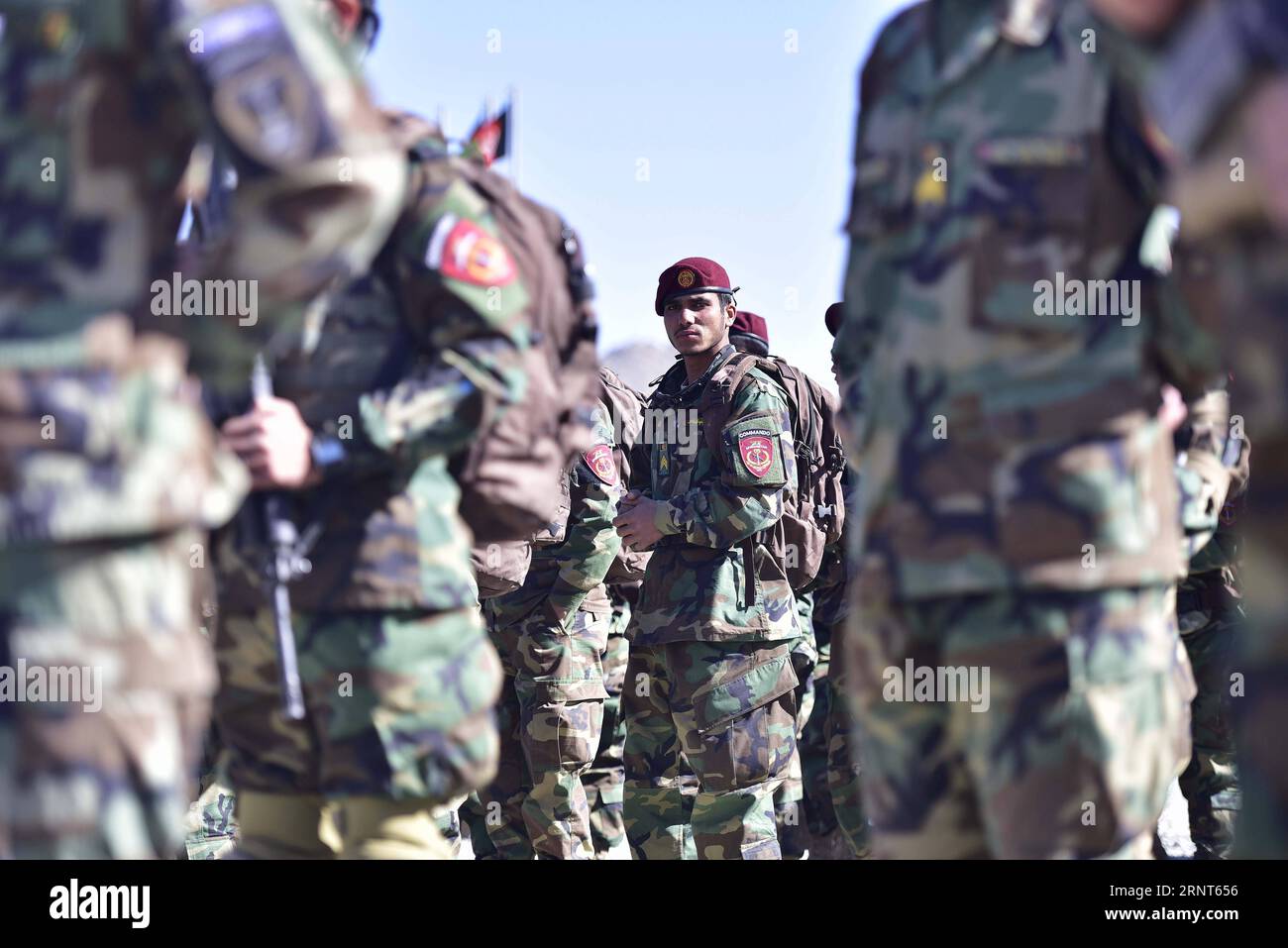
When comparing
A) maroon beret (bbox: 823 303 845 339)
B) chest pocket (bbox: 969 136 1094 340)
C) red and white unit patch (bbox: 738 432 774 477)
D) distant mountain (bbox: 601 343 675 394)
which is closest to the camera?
chest pocket (bbox: 969 136 1094 340)

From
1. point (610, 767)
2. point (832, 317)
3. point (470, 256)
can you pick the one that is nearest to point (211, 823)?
point (610, 767)

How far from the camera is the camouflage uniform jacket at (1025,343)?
9.29ft

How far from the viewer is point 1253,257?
2.12 metres

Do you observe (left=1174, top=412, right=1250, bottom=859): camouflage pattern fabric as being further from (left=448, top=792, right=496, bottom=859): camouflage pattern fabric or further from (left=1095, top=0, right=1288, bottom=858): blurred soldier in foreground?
(left=1095, top=0, right=1288, bottom=858): blurred soldier in foreground

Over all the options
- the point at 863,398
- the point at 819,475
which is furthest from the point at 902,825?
the point at 819,475

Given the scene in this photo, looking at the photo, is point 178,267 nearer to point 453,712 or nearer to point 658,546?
point 453,712

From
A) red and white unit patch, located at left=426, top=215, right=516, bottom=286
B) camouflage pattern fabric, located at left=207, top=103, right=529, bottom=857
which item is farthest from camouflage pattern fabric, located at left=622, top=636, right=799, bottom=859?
red and white unit patch, located at left=426, top=215, right=516, bottom=286

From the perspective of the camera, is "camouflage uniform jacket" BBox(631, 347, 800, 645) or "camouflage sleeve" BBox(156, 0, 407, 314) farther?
"camouflage uniform jacket" BBox(631, 347, 800, 645)

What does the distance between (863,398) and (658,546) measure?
3535 mm

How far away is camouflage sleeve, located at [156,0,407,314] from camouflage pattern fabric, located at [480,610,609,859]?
4312mm

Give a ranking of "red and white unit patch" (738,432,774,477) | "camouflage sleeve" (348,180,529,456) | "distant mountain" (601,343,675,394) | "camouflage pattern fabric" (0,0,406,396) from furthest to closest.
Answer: "distant mountain" (601,343,675,394)
"red and white unit patch" (738,432,774,477)
"camouflage sleeve" (348,180,529,456)
"camouflage pattern fabric" (0,0,406,396)

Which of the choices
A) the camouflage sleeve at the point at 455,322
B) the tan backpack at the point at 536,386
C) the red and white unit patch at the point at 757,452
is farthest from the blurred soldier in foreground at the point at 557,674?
the camouflage sleeve at the point at 455,322

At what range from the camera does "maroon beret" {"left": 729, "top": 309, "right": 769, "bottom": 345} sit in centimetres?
788

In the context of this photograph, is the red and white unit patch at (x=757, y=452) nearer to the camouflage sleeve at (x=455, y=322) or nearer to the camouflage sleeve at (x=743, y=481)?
the camouflage sleeve at (x=743, y=481)
